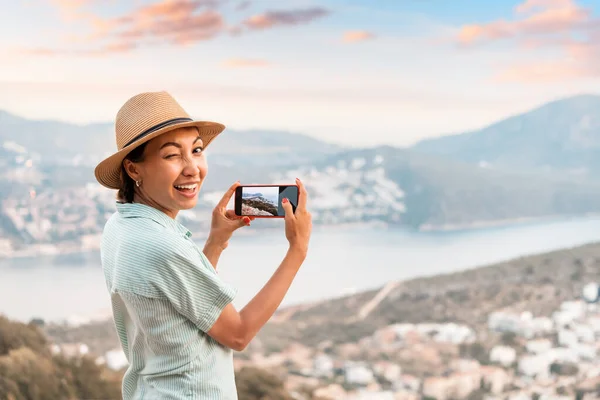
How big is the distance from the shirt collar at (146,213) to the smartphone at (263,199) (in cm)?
12

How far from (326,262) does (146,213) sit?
44.7 ft

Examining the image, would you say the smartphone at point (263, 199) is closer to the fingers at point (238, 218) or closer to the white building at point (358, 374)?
the fingers at point (238, 218)

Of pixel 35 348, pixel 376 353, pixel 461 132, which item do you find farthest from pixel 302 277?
pixel 35 348

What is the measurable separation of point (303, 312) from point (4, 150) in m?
5.33

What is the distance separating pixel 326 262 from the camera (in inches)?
567

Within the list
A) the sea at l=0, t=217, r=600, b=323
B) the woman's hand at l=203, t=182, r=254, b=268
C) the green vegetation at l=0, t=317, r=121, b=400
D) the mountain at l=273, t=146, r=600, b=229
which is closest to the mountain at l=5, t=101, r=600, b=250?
the mountain at l=273, t=146, r=600, b=229

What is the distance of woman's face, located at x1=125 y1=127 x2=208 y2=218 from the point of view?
878 mm

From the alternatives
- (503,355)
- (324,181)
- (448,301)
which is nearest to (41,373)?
(503,355)

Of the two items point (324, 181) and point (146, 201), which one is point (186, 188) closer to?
point (146, 201)

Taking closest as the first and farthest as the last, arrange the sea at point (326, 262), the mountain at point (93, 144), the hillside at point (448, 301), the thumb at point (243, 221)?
1. the thumb at point (243, 221)
2. the hillside at point (448, 301)
3. the sea at point (326, 262)
4. the mountain at point (93, 144)

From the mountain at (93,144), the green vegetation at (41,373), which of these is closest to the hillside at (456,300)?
the mountain at (93,144)

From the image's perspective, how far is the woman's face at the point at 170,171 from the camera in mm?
878

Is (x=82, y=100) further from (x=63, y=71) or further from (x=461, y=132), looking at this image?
A: (x=461, y=132)

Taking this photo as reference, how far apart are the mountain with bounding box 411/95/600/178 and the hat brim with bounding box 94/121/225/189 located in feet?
57.6
